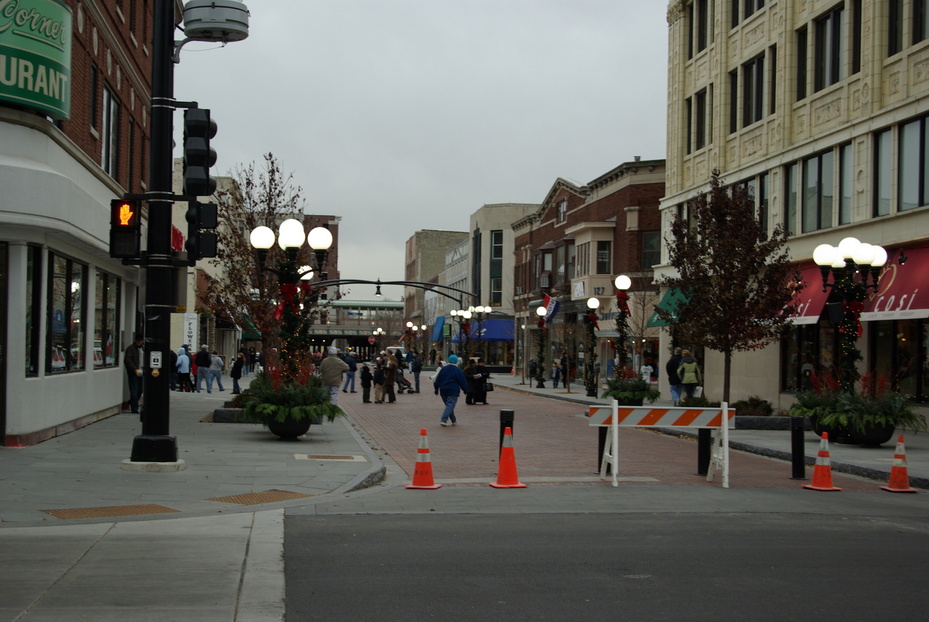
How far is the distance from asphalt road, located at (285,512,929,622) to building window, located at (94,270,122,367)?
1188cm

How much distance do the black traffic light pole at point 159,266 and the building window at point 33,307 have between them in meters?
3.31

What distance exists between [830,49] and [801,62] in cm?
199

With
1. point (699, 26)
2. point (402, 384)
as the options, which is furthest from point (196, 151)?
point (402, 384)

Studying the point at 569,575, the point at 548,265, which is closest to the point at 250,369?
the point at 548,265

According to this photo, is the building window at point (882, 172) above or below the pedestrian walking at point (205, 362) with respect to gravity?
above

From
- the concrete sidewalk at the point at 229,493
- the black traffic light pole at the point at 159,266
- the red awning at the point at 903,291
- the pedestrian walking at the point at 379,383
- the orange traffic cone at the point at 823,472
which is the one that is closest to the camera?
the concrete sidewalk at the point at 229,493

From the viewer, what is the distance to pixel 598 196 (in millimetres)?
53406

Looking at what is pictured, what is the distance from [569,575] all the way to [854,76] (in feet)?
73.2

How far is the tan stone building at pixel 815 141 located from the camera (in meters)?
23.4

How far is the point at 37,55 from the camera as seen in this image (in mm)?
14367

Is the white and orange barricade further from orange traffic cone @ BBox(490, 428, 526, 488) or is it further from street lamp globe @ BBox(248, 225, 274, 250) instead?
street lamp globe @ BBox(248, 225, 274, 250)

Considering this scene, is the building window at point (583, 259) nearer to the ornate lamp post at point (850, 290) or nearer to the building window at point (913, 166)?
the building window at point (913, 166)

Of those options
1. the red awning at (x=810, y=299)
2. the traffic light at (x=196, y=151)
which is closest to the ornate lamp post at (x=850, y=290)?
the red awning at (x=810, y=299)

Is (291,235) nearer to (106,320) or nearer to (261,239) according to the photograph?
(261,239)
